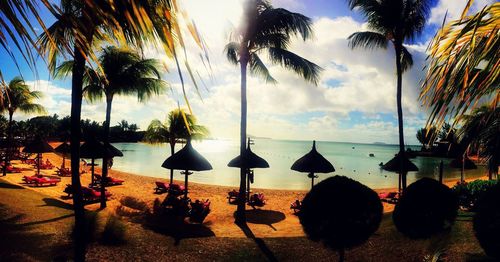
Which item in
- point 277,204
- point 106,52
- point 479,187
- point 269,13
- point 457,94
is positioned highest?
point 269,13

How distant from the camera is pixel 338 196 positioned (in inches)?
197

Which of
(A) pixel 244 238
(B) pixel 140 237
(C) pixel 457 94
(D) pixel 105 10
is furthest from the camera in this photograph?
(A) pixel 244 238

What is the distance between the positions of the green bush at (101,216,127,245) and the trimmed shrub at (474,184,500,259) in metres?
8.15

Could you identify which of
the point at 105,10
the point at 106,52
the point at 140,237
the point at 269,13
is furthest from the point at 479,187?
the point at 106,52

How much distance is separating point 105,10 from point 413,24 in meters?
15.8

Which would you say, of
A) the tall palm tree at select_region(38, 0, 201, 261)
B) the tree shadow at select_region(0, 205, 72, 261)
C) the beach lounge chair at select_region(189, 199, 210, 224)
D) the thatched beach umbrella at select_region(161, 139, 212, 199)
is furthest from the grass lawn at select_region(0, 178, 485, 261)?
the tall palm tree at select_region(38, 0, 201, 261)

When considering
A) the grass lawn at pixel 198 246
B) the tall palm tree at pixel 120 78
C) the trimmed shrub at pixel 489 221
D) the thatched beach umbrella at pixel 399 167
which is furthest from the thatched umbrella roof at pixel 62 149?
the trimmed shrub at pixel 489 221

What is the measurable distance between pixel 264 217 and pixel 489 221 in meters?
9.83

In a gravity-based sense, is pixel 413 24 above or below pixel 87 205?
above

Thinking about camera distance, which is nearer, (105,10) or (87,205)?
(105,10)

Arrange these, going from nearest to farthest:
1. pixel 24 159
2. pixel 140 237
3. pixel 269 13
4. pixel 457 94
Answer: pixel 457 94
pixel 140 237
pixel 269 13
pixel 24 159

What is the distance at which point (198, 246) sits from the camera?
7.89 meters

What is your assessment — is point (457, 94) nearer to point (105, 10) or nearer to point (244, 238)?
point (105, 10)

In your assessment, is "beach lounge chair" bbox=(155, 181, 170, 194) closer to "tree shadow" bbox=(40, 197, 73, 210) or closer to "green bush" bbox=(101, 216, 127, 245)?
"tree shadow" bbox=(40, 197, 73, 210)
